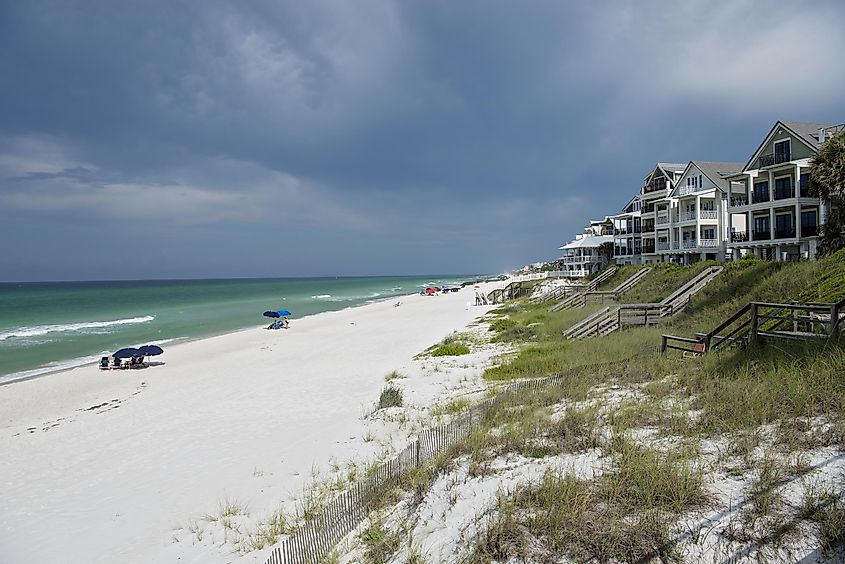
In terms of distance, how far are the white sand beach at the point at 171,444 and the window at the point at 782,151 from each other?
29.7 meters

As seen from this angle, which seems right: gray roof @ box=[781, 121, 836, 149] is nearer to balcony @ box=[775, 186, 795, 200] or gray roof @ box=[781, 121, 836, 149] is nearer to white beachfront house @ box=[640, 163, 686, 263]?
balcony @ box=[775, 186, 795, 200]

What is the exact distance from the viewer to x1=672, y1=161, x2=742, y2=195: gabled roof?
43531 millimetres

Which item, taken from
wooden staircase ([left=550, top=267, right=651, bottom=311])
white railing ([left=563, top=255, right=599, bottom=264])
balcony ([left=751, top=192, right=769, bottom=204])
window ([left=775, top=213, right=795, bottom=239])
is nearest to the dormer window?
balcony ([left=751, top=192, right=769, bottom=204])

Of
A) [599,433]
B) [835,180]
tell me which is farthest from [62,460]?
[835,180]

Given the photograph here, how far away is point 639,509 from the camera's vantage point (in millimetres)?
5176

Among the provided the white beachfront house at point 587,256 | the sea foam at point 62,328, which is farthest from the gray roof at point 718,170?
the sea foam at point 62,328

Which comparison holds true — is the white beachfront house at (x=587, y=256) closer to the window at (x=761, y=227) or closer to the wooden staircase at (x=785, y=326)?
the window at (x=761, y=227)

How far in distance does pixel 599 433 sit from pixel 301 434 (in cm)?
708

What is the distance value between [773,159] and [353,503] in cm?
4015

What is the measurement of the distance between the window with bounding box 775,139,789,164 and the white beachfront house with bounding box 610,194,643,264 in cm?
1912

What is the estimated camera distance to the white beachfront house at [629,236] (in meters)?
54.6

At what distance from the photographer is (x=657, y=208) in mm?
50781

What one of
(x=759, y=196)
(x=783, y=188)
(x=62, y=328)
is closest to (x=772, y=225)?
(x=783, y=188)

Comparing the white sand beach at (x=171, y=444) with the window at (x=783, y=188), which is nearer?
the white sand beach at (x=171, y=444)
